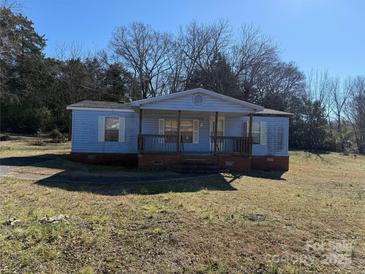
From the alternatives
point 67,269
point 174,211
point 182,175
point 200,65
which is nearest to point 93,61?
point 200,65

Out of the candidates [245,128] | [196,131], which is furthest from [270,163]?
[196,131]

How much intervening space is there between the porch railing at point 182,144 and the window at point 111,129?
156 centimetres

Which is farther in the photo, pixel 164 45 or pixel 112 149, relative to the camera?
pixel 164 45

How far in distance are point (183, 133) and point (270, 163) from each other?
4.67 m

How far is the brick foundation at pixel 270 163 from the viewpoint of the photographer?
18.6 m

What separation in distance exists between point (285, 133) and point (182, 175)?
744 centimetres

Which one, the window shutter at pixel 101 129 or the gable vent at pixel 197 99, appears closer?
the gable vent at pixel 197 99

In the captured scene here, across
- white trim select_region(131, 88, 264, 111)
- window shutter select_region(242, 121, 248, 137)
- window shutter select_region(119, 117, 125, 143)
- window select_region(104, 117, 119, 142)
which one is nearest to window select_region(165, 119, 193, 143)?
window shutter select_region(119, 117, 125, 143)

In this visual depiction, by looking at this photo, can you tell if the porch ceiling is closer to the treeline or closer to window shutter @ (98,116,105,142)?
window shutter @ (98,116,105,142)

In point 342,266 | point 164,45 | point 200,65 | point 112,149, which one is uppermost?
point 164,45

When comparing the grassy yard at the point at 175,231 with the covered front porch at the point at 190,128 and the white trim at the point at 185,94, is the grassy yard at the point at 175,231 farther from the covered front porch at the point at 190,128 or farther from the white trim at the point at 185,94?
the covered front porch at the point at 190,128

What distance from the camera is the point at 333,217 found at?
789 centimetres

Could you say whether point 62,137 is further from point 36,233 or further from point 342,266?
point 342,266

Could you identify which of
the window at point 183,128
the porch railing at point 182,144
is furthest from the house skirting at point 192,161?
the window at point 183,128
